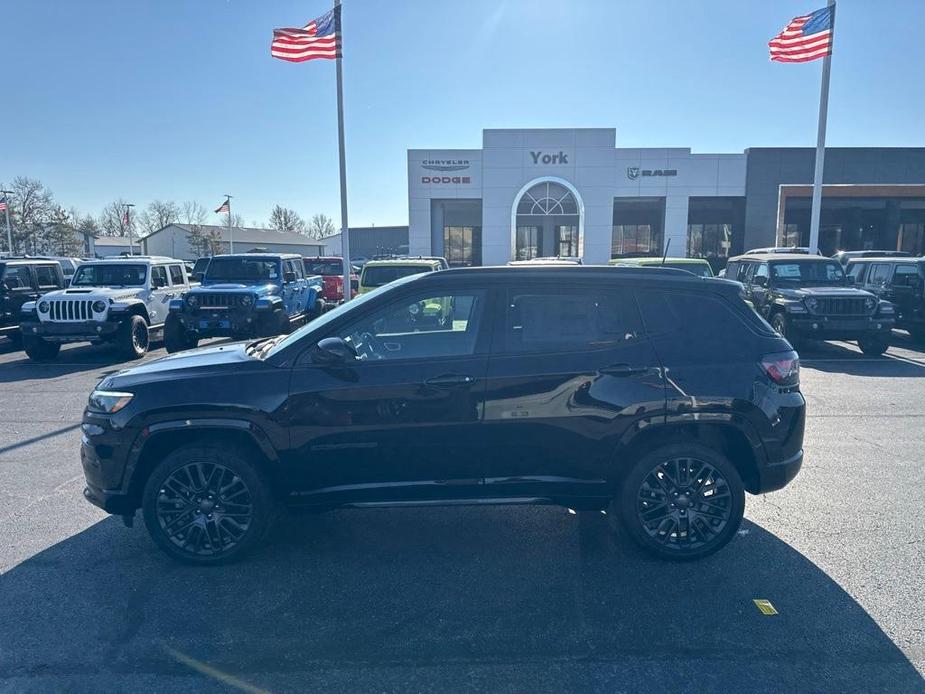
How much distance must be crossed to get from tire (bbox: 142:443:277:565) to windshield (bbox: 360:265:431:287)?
9084mm

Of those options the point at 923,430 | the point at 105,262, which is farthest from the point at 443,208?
the point at 923,430

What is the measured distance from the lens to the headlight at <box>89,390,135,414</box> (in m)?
3.77

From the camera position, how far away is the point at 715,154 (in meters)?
32.1

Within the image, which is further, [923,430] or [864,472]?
[923,430]

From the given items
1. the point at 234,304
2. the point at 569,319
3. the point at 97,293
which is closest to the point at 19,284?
the point at 97,293

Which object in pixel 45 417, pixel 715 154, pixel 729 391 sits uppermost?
pixel 715 154

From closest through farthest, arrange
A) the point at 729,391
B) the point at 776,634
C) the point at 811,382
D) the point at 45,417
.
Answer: the point at 776,634 < the point at 729,391 < the point at 45,417 < the point at 811,382

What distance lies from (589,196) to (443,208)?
26.5 ft

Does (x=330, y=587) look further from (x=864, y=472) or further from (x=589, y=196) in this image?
(x=589, y=196)

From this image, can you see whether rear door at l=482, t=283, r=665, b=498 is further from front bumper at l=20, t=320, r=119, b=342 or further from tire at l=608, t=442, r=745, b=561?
front bumper at l=20, t=320, r=119, b=342

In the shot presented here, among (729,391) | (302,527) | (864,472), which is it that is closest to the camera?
(729,391)

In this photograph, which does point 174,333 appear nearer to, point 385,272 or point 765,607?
point 385,272

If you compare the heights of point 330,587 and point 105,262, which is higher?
point 105,262

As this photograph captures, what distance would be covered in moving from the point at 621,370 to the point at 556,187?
29314 millimetres
